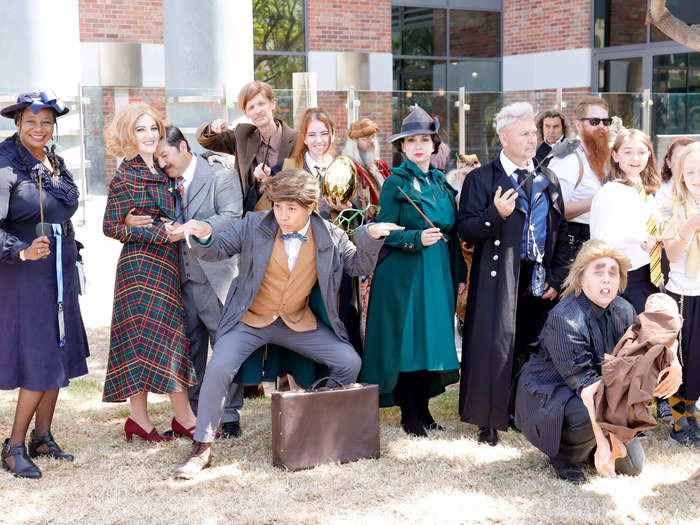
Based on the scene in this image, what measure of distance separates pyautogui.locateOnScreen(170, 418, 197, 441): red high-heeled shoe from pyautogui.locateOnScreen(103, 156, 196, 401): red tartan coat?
0.31 metres

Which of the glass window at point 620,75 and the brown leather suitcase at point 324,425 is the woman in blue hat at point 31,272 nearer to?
the brown leather suitcase at point 324,425

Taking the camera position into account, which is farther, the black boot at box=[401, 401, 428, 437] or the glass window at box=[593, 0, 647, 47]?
the glass window at box=[593, 0, 647, 47]

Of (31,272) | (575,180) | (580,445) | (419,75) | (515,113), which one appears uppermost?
(419,75)

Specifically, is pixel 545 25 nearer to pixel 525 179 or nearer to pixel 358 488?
pixel 525 179

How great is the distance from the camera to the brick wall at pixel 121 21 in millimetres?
16016

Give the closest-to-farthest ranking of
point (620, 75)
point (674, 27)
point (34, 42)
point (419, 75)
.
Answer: point (674, 27)
point (34, 42)
point (620, 75)
point (419, 75)

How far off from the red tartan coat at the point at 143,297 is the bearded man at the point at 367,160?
121 cm

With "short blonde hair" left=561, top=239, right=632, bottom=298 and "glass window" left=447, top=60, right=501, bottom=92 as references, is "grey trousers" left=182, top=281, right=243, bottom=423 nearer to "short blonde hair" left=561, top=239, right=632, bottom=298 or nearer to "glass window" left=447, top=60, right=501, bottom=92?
"short blonde hair" left=561, top=239, right=632, bottom=298

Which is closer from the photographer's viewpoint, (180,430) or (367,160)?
(180,430)

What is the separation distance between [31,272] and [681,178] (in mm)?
3728

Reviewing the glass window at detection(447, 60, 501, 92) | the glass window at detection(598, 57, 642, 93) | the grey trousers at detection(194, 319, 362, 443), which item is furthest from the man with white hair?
the glass window at detection(447, 60, 501, 92)

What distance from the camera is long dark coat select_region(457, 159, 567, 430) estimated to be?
512 cm

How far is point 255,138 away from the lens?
226 inches

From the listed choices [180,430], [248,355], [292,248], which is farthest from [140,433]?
[292,248]
